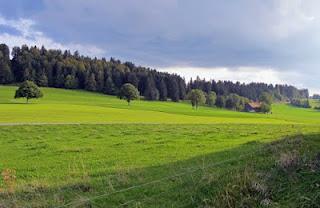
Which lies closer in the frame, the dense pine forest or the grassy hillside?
the grassy hillside

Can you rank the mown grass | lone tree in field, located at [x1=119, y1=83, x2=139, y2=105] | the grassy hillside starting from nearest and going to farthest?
1. the mown grass
2. the grassy hillside
3. lone tree in field, located at [x1=119, y1=83, x2=139, y2=105]


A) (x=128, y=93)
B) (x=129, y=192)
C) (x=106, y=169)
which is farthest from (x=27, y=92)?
(x=129, y=192)

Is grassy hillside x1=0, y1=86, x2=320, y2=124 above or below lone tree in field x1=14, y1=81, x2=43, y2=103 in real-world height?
below

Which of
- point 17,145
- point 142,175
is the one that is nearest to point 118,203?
point 142,175

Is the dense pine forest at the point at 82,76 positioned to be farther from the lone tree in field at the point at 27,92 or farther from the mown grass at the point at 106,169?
the mown grass at the point at 106,169

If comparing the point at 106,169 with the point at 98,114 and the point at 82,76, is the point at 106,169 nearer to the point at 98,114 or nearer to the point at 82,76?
the point at 98,114

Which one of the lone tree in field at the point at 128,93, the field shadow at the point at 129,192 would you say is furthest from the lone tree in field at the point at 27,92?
the field shadow at the point at 129,192

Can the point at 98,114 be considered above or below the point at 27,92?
below

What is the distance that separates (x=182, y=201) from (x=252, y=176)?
1.38 m

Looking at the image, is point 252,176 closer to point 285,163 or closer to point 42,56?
point 285,163

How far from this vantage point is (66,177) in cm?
1445

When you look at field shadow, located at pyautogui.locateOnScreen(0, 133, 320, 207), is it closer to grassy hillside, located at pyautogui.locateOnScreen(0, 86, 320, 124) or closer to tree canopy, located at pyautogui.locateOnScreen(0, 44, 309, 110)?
grassy hillside, located at pyautogui.locateOnScreen(0, 86, 320, 124)

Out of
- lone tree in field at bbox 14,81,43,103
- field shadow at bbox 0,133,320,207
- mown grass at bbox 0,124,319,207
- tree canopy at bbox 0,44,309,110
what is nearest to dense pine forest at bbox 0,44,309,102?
tree canopy at bbox 0,44,309,110

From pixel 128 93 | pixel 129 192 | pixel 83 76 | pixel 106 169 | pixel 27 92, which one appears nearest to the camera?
pixel 129 192
